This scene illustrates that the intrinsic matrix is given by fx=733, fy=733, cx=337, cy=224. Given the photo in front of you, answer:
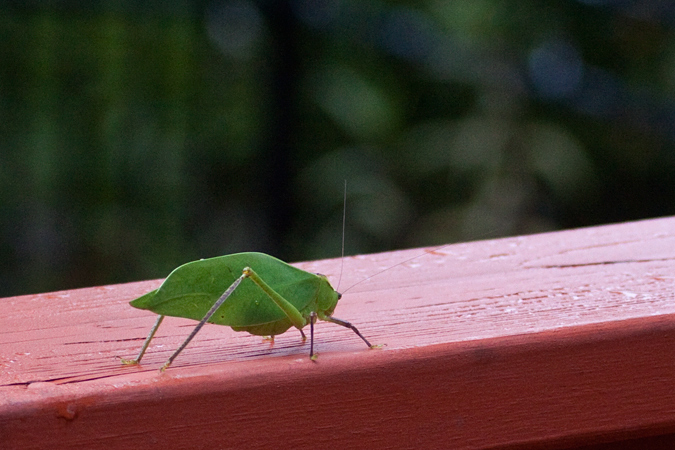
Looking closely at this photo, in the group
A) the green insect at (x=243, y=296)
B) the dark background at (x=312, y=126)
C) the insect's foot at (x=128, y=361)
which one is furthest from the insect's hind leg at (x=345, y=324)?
the dark background at (x=312, y=126)

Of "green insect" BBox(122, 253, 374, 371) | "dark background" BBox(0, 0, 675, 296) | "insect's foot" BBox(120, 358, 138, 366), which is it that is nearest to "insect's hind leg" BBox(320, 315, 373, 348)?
"green insect" BBox(122, 253, 374, 371)

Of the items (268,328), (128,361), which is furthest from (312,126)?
(128,361)

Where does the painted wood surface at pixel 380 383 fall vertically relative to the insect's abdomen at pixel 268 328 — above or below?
above

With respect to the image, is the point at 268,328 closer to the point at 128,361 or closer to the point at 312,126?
the point at 128,361

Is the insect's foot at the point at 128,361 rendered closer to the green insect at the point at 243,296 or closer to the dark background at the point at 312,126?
the green insect at the point at 243,296

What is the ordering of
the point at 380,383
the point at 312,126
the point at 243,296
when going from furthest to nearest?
the point at 312,126 → the point at 243,296 → the point at 380,383

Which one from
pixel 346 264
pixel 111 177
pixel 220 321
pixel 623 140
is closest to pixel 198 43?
pixel 111 177
